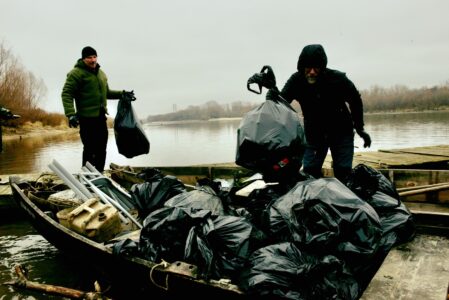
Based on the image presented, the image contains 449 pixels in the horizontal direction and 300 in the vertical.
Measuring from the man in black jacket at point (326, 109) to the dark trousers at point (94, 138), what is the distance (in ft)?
10.1

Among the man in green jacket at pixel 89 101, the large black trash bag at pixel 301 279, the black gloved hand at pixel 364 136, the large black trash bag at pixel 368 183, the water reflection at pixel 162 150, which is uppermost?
the man in green jacket at pixel 89 101

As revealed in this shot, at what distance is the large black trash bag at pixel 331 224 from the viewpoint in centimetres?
214

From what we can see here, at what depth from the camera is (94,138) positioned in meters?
5.61

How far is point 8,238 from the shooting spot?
17.1 feet

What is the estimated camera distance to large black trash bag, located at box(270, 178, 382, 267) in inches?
84.2

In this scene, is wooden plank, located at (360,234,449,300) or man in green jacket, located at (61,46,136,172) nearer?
wooden plank, located at (360,234,449,300)

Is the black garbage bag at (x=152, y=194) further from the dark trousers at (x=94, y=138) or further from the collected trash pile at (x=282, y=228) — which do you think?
the dark trousers at (x=94, y=138)

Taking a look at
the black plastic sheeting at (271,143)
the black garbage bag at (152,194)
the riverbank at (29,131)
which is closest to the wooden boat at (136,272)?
the black garbage bag at (152,194)

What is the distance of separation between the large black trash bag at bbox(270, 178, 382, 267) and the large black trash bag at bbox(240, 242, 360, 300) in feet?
0.32

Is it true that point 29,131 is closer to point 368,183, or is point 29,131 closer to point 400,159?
point 400,159

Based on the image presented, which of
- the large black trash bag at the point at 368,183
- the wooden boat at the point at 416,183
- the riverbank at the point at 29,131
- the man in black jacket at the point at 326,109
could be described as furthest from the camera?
the riverbank at the point at 29,131

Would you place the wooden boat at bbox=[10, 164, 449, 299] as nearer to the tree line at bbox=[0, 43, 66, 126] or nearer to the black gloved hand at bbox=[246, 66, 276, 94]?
the black gloved hand at bbox=[246, 66, 276, 94]

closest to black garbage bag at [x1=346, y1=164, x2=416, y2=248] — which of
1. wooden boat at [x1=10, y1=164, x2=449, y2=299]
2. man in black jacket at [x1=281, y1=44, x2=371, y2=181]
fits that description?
wooden boat at [x1=10, y1=164, x2=449, y2=299]

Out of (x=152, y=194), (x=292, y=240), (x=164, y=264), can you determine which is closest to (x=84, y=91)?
(x=152, y=194)
